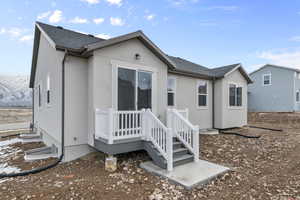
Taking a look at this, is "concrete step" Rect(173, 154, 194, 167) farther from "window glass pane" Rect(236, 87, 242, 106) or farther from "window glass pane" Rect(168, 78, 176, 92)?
"window glass pane" Rect(236, 87, 242, 106)

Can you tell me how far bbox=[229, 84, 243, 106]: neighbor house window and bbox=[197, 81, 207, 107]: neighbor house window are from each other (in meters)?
1.99

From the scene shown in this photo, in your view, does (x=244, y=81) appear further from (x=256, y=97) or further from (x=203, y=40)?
(x=256, y=97)

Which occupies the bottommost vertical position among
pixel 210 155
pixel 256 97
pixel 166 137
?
pixel 210 155

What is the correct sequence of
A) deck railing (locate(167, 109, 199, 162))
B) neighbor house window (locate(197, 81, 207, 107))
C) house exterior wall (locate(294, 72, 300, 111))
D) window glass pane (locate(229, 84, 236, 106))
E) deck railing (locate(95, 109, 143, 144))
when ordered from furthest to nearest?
1. house exterior wall (locate(294, 72, 300, 111))
2. window glass pane (locate(229, 84, 236, 106))
3. neighbor house window (locate(197, 81, 207, 107))
4. deck railing (locate(167, 109, 199, 162))
5. deck railing (locate(95, 109, 143, 144))

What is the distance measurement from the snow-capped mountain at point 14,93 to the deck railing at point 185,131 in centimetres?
4392

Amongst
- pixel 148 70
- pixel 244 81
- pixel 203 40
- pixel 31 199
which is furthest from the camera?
pixel 203 40

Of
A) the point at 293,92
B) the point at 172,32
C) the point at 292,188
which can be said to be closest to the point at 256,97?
the point at 293,92

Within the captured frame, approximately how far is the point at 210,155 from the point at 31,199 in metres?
5.48

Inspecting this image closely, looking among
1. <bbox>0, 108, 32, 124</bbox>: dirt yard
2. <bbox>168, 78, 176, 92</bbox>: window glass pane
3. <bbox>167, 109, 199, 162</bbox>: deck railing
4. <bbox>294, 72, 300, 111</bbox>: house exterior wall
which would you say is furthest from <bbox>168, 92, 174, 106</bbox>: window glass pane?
<bbox>0, 108, 32, 124</bbox>: dirt yard

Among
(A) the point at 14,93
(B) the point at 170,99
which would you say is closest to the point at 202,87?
(B) the point at 170,99

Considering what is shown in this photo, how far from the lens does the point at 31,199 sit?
3400 millimetres

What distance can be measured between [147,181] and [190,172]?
1206 mm

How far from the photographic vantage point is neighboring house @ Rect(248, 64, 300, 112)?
19531 millimetres

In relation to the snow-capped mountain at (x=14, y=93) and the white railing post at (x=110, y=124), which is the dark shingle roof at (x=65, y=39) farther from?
the snow-capped mountain at (x=14, y=93)
